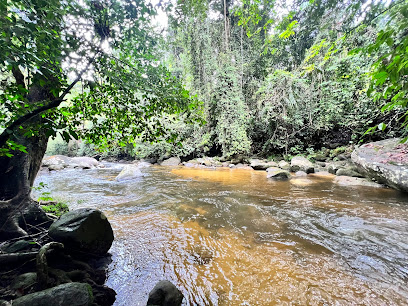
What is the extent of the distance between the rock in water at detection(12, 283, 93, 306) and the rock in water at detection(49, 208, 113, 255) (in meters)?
0.83

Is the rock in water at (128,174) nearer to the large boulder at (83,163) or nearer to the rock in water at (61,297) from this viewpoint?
the large boulder at (83,163)

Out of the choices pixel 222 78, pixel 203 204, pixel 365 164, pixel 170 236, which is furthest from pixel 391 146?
pixel 222 78

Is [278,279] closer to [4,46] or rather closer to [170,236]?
[170,236]

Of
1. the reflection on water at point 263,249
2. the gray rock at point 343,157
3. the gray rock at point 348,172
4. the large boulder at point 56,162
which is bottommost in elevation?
the reflection on water at point 263,249

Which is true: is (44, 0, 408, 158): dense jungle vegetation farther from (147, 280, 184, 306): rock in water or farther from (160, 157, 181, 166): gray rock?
(147, 280, 184, 306): rock in water

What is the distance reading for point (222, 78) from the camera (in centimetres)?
1603

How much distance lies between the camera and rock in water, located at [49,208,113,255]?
2330 mm

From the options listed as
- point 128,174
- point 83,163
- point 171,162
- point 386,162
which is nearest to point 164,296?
point 386,162

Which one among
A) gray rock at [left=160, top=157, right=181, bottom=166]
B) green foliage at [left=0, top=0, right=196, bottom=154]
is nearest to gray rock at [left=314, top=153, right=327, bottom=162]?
gray rock at [left=160, top=157, right=181, bottom=166]

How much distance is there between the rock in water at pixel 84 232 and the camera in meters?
2.33

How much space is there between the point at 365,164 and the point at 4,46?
930 centimetres

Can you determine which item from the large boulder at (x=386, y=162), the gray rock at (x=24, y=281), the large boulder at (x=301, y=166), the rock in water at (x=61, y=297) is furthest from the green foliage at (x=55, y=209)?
the large boulder at (x=301, y=166)

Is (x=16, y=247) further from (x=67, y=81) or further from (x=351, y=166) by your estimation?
(x=351, y=166)

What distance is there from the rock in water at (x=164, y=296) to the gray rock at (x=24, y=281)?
3.87 ft
